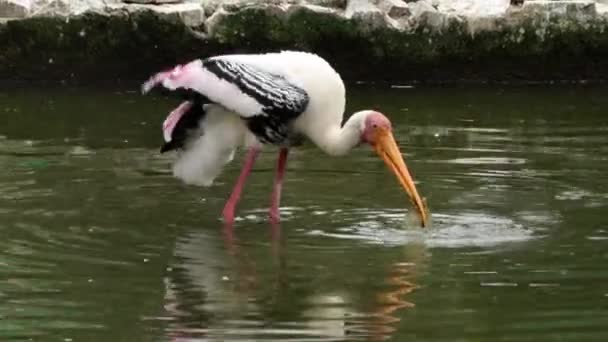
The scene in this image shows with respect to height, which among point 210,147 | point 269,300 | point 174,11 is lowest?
point 269,300

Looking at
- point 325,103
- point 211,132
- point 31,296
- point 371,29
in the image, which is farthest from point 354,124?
point 371,29

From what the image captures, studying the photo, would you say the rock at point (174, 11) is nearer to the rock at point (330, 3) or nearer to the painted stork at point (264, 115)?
the rock at point (330, 3)

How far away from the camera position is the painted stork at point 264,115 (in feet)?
32.5

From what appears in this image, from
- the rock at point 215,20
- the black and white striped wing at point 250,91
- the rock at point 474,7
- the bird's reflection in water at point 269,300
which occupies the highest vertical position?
the black and white striped wing at point 250,91

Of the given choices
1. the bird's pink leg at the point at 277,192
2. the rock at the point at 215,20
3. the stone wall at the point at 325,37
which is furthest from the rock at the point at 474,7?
the bird's pink leg at the point at 277,192

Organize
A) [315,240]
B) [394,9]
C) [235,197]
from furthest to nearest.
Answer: [394,9], [235,197], [315,240]

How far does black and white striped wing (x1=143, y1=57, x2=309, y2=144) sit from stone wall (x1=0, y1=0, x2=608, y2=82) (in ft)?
18.7

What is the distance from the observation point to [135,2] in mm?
16422

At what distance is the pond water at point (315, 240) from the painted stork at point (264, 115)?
1.06 feet

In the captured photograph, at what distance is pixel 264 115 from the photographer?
393 inches

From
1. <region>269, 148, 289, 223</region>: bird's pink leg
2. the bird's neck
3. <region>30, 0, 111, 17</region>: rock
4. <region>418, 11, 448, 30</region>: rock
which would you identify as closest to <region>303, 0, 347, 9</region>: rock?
<region>418, 11, 448, 30</region>: rock

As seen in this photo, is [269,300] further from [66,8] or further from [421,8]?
[421,8]

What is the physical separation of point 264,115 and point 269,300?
243cm

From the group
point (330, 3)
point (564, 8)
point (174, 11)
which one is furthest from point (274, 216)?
point (564, 8)
